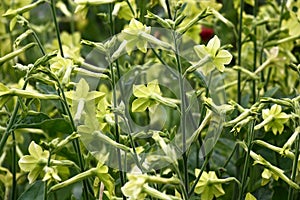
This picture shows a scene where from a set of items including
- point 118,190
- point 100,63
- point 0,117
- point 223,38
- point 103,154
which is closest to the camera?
point 103,154

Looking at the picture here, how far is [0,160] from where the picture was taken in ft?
4.68

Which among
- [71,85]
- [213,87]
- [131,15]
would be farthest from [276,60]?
[71,85]

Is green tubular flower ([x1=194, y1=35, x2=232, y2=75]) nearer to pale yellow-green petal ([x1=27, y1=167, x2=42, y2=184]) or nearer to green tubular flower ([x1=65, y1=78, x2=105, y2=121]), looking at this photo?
green tubular flower ([x1=65, y1=78, x2=105, y2=121])

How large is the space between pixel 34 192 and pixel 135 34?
0.36 metres

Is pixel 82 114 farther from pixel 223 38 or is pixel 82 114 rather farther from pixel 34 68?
pixel 223 38

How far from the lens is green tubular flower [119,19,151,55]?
111 centimetres

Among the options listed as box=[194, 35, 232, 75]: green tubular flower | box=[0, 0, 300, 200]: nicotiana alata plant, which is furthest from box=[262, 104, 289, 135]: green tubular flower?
box=[194, 35, 232, 75]: green tubular flower

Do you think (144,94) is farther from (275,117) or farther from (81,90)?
(275,117)

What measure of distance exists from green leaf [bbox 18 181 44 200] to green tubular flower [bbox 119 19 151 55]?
0.32 metres

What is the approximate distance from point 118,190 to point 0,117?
1.53 ft

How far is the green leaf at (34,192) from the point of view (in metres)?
1.23

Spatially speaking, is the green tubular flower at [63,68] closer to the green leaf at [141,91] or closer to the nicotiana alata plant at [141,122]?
the nicotiana alata plant at [141,122]

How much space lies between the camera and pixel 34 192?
1.24 metres

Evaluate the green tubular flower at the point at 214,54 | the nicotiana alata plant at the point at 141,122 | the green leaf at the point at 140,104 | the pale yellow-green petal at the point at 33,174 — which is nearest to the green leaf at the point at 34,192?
the nicotiana alata plant at the point at 141,122
